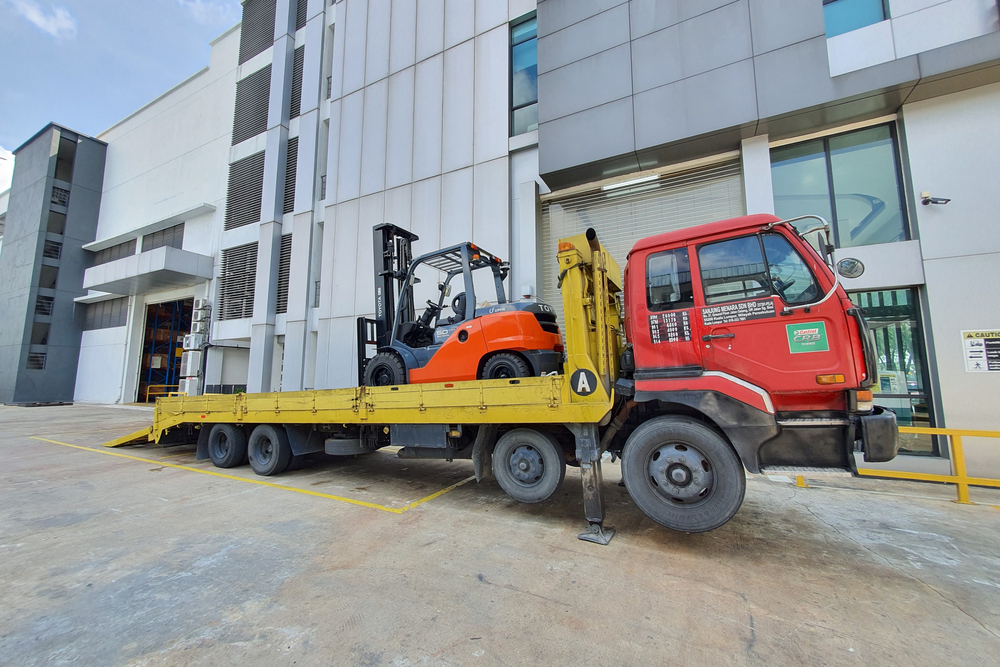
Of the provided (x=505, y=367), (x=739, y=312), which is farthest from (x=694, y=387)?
(x=505, y=367)

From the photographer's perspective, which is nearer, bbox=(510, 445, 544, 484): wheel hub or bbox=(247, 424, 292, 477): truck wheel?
bbox=(510, 445, 544, 484): wheel hub

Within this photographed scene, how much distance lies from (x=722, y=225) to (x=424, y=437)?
13.1ft

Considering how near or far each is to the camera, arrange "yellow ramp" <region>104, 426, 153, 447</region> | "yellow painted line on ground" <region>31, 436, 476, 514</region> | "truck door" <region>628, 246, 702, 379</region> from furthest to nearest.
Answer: "yellow ramp" <region>104, 426, 153, 447</region> → "yellow painted line on ground" <region>31, 436, 476, 514</region> → "truck door" <region>628, 246, 702, 379</region>

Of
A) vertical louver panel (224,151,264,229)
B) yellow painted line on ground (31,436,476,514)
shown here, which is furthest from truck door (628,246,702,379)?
vertical louver panel (224,151,264,229)

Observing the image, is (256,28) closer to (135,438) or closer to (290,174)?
(290,174)

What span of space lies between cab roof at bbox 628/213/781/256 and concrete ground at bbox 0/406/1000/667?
288cm

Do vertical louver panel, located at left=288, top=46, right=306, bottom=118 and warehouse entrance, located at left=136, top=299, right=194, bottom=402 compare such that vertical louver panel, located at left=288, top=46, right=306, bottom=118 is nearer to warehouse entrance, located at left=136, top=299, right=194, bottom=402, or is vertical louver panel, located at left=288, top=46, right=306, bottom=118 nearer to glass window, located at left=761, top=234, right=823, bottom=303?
warehouse entrance, located at left=136, top=299, right=194, bottom=402

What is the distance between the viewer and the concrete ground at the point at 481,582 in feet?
7.84

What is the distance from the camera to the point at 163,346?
2620 cm

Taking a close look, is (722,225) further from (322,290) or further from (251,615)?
(322,290)

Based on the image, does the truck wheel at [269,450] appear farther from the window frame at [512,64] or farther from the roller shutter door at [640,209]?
the window frame at [512,64]

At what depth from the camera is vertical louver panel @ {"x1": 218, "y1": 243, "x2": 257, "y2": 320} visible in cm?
1739

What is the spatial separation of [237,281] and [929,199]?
21809mm

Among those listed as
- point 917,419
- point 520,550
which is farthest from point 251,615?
point 917,419
